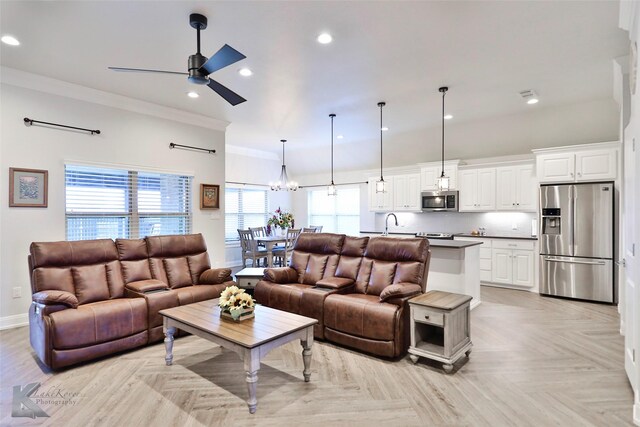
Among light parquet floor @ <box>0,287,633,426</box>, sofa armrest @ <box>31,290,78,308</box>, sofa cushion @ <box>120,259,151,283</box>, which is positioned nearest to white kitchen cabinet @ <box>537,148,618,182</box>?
light parquet floor @ <box>0,287,633,426</box>

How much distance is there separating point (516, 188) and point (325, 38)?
14.9 feet

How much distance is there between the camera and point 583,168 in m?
5.16

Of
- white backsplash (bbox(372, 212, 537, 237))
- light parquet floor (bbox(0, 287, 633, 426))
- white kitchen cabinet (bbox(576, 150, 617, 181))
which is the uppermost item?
white kitchen cabinet (bbox(576, 150, 617, 181))

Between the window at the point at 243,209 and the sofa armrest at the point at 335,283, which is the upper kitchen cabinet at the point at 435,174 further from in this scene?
the window at the point at 243,209

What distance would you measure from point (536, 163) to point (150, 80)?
592 cm

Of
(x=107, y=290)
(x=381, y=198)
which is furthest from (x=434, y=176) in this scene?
(x=107, y=290)

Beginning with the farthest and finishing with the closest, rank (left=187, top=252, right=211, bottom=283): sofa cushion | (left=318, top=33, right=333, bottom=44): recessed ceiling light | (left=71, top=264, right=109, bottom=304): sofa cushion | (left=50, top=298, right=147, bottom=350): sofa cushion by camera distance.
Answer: (left=187, top=252, right=211, bottom=283): sofa cushion → (left=71, top=264, right=109, bottom=304): sofa cushion → (left=318, top=33, right=333, bottom=44): recessed ceiling light → (left=50, top=298, right=147, bottom=350): sofa cushion

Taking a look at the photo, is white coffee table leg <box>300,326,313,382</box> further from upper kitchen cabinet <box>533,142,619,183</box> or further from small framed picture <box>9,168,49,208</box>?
upper kitchen cabinet <box>533,142,619,183</box>

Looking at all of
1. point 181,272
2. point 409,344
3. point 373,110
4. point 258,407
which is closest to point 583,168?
point 373,110

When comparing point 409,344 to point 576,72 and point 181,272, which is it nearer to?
point 181,272

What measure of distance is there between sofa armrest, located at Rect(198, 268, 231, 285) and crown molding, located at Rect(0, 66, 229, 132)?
2728 mm

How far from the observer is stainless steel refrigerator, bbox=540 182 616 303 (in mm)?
4969

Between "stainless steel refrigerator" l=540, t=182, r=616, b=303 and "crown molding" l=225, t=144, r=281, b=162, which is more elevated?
"crown molding" l=225, t=144, r=281, b=162

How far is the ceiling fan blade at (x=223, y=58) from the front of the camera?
8.03 ft
